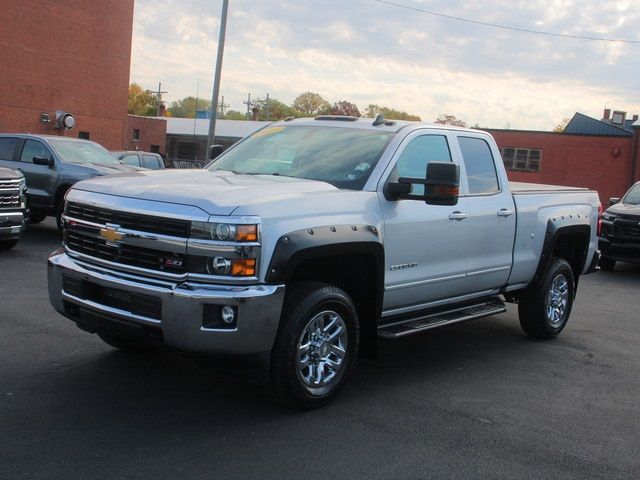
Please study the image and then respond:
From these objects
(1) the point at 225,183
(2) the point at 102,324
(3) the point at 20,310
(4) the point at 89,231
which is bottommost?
(3) the point at 20,310

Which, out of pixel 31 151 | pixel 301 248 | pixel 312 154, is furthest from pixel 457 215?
pixel 31 151

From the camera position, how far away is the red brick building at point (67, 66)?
3269 cm

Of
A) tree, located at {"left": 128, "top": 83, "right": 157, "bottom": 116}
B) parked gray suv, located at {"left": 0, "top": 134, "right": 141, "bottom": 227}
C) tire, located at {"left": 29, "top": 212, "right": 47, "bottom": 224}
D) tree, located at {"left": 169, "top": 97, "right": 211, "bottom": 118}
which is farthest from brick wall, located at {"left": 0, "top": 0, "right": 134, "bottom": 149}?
tree, located at {"left": 169, "top": 97, "right": 211, "bottom": 118}

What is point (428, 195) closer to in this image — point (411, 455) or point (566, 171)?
point (411, 455)

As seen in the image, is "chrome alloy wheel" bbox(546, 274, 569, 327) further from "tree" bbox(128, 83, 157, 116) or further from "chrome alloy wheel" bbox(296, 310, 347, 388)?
"tree" bbox(128, 83, 157, 116)

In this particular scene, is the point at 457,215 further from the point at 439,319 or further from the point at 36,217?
the point at 36,217

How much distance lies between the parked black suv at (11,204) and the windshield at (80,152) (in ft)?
8.89

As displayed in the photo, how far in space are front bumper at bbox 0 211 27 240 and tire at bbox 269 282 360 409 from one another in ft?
24.2

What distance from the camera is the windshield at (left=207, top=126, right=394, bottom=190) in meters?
5.88

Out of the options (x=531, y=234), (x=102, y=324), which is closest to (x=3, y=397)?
(x=102, y=324)

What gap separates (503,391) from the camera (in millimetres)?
6027

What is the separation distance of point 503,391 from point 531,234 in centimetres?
193

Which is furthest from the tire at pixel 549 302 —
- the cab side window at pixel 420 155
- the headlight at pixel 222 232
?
the headlight at pixel 222 232

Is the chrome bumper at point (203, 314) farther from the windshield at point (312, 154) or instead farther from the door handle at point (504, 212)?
the door handle at point (504, 212)
